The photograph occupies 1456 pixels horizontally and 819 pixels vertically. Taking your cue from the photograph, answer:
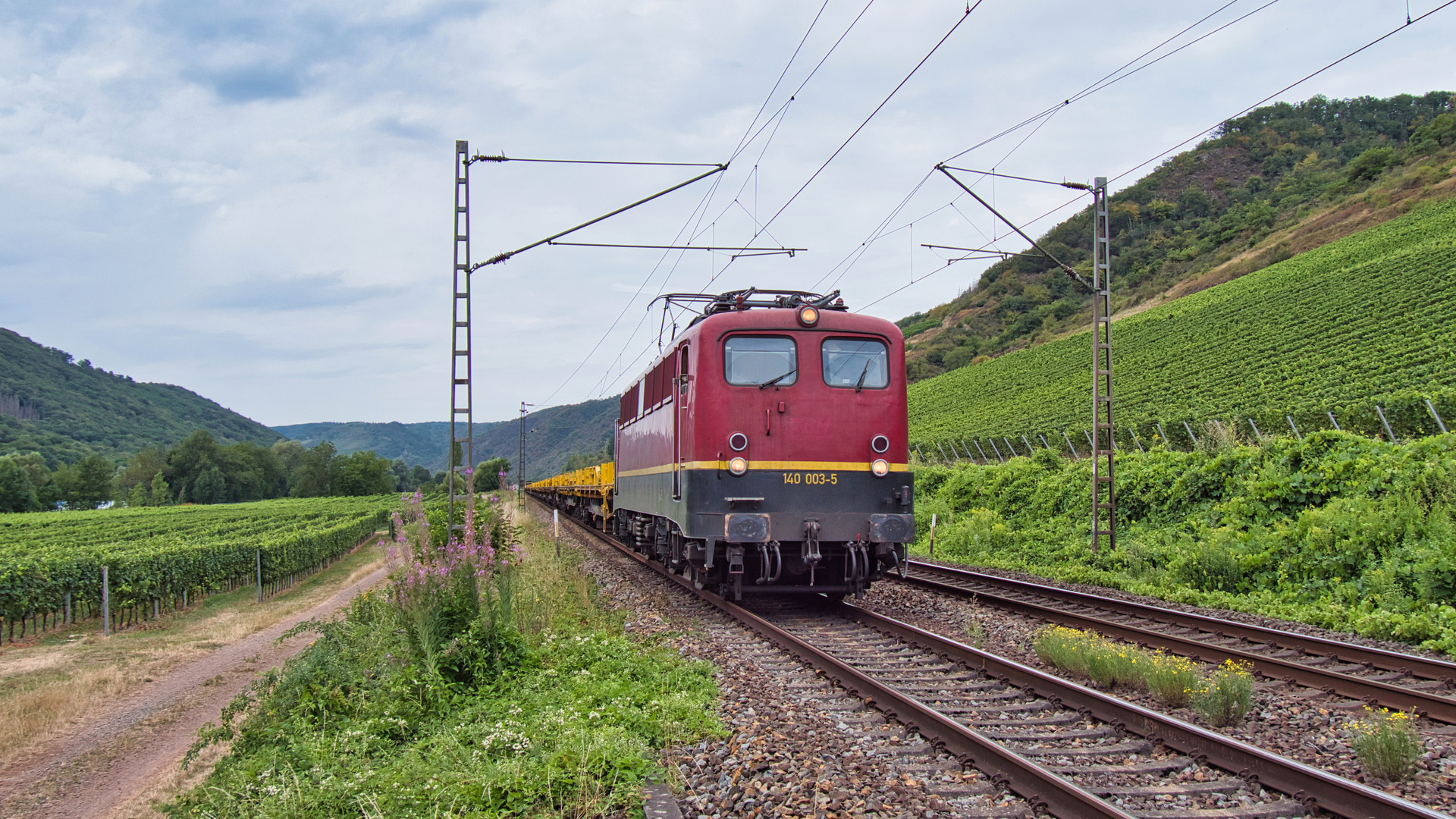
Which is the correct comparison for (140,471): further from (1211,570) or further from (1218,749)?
(1218,749)

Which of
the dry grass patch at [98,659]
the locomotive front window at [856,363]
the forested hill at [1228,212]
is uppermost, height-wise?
the forested hill at [1228,212]

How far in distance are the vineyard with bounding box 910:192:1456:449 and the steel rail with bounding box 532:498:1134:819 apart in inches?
712

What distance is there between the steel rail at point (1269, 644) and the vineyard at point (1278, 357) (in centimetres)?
1326

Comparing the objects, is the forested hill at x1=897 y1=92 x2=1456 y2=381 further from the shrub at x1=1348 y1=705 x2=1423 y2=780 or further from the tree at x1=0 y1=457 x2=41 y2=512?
the tree at x1=0 y1=457 x2=41 y2=512

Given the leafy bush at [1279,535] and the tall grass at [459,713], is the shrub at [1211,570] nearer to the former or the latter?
the leafy bush at [1279,535]

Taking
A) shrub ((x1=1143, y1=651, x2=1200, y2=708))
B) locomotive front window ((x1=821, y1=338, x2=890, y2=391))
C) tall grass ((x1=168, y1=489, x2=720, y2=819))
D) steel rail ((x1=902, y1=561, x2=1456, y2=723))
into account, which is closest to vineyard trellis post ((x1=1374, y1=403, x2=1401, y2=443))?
steel rail ((x1=902, y1=561, x2=1456, y2=723))

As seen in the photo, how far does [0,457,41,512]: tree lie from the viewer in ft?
261

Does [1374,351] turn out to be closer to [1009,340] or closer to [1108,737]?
[1108,737]

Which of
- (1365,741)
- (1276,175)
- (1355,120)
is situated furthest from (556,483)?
(1355,120)

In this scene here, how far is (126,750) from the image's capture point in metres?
9.30

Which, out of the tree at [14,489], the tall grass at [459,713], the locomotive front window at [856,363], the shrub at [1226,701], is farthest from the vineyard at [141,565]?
the tree at [14,489]

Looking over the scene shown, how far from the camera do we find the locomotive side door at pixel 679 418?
1070 cm

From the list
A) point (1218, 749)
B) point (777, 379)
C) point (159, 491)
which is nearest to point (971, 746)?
point (1218, 749)

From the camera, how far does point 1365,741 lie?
4.89 metres
